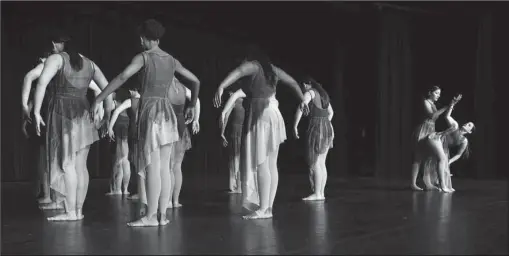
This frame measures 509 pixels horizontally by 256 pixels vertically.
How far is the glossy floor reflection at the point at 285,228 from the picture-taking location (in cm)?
438

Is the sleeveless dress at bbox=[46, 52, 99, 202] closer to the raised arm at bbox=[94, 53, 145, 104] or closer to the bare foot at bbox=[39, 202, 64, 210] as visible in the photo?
the raised arm at bbox=[94, 53, 145, 104]

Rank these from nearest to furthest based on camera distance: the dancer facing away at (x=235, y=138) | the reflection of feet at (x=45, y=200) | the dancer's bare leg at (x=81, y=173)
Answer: the dancer's bare leg at (x=81, y=173), the reflection of feet at (x=45, y=200), the dancer facing away at (x=235, y=138)

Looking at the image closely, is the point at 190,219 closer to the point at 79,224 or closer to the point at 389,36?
the point at 79,224

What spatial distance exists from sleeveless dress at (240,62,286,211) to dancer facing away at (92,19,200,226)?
73cm

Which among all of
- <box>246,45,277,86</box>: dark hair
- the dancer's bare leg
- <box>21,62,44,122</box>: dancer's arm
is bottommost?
Result: the dancer's bare leg

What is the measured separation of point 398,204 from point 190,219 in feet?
7.57

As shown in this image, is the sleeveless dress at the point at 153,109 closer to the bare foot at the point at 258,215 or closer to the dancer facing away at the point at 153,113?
the dancer facing away at the point at 153,113

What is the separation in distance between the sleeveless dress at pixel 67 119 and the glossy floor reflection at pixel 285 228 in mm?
489

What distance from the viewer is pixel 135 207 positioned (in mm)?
6840

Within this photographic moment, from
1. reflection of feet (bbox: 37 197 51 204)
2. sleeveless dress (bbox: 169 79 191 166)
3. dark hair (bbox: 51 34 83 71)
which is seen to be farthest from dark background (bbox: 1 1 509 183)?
dark hair (bbox: 51 34 83 71)

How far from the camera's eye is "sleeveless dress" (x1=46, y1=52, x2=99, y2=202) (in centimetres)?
546

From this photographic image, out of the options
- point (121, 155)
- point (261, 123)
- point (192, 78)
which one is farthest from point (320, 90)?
point (192, 78)

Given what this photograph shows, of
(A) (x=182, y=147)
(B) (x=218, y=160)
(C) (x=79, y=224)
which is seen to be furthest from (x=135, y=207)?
(B) (x=218, y=160)

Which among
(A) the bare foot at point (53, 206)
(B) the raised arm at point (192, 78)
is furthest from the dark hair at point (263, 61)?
(A) the bare foot at point (53, 206)
